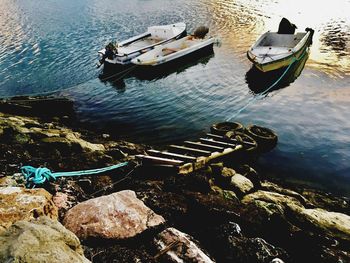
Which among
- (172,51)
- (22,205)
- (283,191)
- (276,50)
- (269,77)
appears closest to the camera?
(22,205)

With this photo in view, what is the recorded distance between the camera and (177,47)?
26.4m

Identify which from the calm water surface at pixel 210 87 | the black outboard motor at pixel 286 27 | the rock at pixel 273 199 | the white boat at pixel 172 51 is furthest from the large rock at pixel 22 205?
the black outboard motor at pixel 286 27

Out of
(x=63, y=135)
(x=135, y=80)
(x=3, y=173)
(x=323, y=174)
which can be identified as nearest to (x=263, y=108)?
(x=323, y=174)

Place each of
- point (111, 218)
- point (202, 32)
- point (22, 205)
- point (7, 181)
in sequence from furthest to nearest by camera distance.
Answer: point (202, 32) → point (7, 181) → point (111, 218) → point (22, 205)

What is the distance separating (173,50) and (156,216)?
67.1ft

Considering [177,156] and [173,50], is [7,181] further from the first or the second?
[173,50]

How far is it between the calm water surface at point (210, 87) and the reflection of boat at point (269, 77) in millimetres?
143

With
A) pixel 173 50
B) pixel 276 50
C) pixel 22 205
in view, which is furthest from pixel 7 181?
pixel 276 50

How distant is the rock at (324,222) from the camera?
781 cm

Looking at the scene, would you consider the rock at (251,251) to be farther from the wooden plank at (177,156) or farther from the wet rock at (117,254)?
the wooden plank at (177,156)

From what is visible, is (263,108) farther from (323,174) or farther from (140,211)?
(140,211)

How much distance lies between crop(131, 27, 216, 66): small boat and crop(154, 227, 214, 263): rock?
18.0 meters

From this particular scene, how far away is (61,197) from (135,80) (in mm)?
16010

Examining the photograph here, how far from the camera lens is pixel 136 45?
87.7ft
